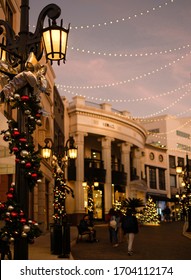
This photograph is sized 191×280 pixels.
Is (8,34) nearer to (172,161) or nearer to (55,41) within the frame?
(55,41)

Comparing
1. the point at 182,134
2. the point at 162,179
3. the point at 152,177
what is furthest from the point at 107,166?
the point at 182,134

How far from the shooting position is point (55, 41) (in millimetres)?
6789

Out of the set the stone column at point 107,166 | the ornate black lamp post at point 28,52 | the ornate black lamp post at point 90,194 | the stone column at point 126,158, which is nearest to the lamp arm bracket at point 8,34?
the ornate black lamp post at point 28,52

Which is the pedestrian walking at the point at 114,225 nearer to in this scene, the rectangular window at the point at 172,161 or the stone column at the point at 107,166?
the stone column at the point at 107,166

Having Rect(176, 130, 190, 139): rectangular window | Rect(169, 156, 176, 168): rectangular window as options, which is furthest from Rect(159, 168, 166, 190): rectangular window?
Rect(176, 130, 190, 139): rectangular window

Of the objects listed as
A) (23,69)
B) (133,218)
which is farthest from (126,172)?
(23,69)

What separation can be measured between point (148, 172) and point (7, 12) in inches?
1437

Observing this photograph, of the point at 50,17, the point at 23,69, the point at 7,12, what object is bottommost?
the point at 23,69

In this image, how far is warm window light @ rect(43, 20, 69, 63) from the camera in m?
6.77

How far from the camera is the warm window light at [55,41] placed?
6.77 m

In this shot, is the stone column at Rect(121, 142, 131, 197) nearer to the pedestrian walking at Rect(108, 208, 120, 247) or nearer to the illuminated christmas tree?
the illuminated christmas tree
